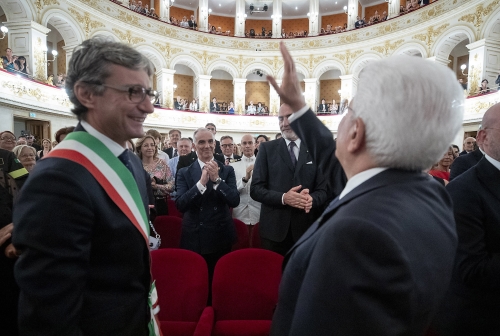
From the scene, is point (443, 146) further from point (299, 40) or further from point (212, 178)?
point (299, 40)

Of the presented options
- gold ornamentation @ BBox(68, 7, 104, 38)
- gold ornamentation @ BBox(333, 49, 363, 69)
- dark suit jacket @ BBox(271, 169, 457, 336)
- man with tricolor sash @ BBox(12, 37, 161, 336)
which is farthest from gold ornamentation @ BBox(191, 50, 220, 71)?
dark suit jacket @ BBox(271, 169, 457, 336)

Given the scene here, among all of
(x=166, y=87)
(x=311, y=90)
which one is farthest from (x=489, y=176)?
(x=311, y=90)

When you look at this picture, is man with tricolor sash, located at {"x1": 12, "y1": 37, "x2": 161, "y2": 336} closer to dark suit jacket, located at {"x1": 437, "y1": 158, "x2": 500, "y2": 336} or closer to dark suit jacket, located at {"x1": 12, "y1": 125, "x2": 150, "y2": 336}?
dark suit jacket, located at {"x1": 12, "y1": 125, "x2": 150, "y2": 336}

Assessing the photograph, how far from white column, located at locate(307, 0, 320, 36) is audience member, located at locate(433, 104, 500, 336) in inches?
703

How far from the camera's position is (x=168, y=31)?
1534cm

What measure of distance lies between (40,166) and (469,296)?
1899 mm

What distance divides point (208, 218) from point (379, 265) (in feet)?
6.87

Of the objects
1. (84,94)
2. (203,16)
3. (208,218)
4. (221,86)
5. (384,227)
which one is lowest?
(208,218)

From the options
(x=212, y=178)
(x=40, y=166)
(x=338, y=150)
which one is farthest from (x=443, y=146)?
→ (x=212, y=178)

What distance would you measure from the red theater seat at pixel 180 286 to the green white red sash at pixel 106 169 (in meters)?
0.99

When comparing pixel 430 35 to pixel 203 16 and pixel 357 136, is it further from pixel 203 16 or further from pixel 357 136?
pixel 357 136

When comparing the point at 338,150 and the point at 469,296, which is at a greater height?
the point at 338,150

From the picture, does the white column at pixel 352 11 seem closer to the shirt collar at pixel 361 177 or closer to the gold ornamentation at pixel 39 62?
the gold ornamentation at pixel 39 62

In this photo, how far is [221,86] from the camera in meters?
19.5
